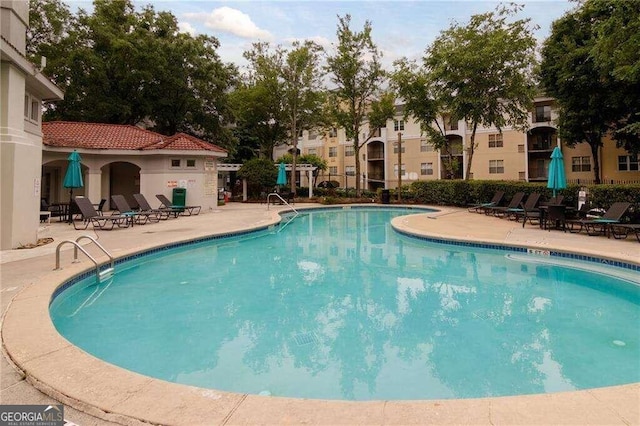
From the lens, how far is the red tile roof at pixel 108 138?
1741 centimetres

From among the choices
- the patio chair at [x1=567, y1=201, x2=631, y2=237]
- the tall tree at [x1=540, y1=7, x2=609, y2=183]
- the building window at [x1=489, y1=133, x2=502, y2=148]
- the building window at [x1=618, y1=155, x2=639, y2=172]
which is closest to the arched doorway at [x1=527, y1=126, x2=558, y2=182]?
the building window at [x1=489, y1=133, x2=502, y2=148]

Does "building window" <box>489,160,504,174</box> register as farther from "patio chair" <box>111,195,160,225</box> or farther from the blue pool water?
"patio chair" <box>111,195,160,225</box>

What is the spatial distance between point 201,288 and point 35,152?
246 inches

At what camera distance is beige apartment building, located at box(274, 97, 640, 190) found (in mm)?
30578

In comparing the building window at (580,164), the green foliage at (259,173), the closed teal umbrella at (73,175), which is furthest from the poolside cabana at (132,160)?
the building window at (580,164)

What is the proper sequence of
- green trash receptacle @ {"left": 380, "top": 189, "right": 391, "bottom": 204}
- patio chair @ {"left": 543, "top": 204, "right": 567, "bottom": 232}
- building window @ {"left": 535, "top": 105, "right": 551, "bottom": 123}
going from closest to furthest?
patio chair @ {"left": 543, "top": 204, "right": 567, "bottom": 232} < green trash receptacle @ {"left": 380, "top": 189, "right": 391, "bottom": 204} < building window @ {"left": 535, "top": 105, "right": 551, "bottom": 123}

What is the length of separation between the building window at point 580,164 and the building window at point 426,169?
1195 cm

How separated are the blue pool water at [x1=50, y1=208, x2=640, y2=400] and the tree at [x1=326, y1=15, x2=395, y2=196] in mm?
21396

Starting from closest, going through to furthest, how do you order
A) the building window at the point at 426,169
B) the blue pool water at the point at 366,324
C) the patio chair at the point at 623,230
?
1. the blue pool water at the point at 366,324
2. the patio chair at the point at 623,230
3. the building window at the point at 426,169

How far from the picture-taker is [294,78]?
27875mm

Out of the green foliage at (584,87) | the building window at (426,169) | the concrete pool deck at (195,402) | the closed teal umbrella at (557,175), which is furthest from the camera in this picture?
the building window at (426,169)

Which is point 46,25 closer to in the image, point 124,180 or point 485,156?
point 124,180

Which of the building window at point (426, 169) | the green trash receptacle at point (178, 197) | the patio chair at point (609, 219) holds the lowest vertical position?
the patio chair at point (609, 219)

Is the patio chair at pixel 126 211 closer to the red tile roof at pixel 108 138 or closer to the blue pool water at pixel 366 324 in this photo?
the red tile roof at pixel 108 138
